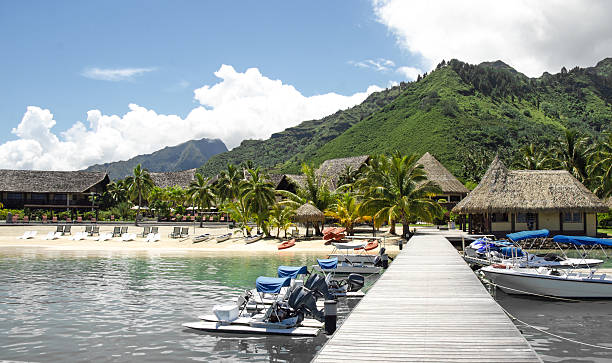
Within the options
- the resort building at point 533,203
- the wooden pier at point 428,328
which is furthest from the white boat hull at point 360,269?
the resort building at point 533,203

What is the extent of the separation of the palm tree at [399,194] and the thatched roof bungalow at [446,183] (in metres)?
15.5

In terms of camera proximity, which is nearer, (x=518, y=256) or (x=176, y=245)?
(x=518, y=256)

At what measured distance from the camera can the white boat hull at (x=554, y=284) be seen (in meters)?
17.0

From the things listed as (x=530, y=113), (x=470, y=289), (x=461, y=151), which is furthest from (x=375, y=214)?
(x=530, y=113)

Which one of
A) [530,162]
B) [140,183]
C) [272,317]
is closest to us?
[272,317]

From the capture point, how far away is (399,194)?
1438 inches

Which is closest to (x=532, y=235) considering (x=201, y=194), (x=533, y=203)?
(x=533, y=203)

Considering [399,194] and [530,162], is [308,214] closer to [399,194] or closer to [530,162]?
[399,194]

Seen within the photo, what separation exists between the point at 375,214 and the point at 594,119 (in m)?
112

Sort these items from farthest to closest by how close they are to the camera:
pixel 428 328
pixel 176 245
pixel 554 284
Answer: pixel 176 245 < pixel 554 284 < pixel 428 328

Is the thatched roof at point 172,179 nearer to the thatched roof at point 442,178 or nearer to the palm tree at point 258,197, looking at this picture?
the thatched roof at point 442,178

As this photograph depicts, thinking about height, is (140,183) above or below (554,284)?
above

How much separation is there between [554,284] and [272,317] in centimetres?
1044

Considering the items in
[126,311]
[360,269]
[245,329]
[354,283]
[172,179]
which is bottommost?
[126,311]
